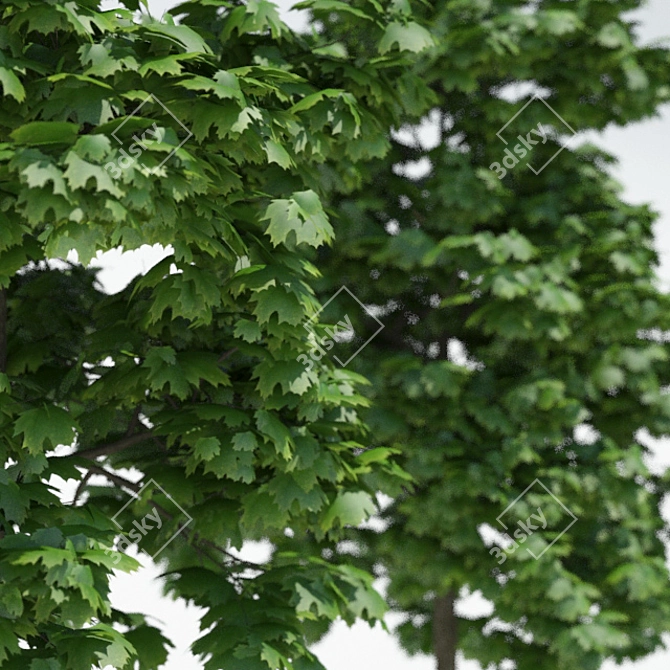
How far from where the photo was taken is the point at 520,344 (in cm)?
1337

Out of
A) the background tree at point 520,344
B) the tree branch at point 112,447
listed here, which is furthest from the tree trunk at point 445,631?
the tree branch at point 112,447

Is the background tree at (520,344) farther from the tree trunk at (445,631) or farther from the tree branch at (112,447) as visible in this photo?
the tree branch at (112,447)

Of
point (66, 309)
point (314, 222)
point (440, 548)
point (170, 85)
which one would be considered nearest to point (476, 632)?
point (440, 548)

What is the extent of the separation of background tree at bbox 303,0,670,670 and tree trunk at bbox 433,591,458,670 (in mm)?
26

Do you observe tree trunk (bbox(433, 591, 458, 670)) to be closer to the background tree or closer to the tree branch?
the background tree

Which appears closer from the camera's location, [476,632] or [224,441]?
[224,441]

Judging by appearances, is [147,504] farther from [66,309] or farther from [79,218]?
[79,218]

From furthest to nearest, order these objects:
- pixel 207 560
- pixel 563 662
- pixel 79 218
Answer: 1. pixel 563 662
2. pixel 207 560
3. pixel 79 218

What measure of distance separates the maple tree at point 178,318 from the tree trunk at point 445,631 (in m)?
5.15

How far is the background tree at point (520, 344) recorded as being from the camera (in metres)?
12.7

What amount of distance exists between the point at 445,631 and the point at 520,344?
3.97m

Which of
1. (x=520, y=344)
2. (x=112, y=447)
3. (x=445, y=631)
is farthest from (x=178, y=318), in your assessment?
(x=445, y=631)

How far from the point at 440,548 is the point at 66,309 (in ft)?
20.5

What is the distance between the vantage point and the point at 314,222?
22.9 feet
